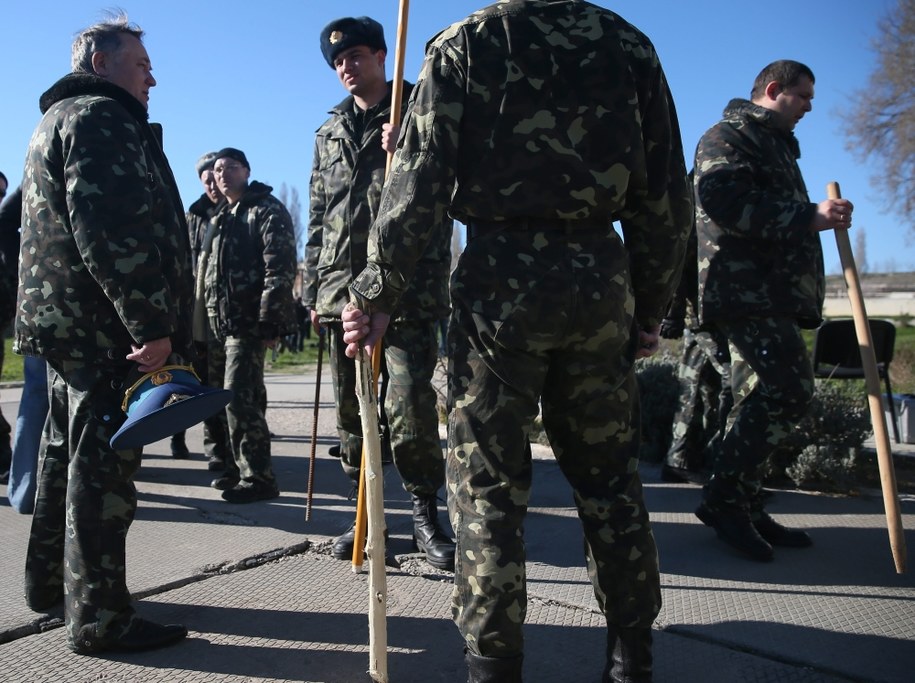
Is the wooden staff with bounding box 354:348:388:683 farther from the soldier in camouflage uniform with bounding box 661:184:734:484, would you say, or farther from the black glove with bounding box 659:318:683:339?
the black glove with bounding box 659:318:683:339

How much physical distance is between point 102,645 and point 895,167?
26.7 metres

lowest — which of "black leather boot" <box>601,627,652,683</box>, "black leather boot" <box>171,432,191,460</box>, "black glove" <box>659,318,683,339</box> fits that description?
"black leather boot" <box>601,627,652,683</box>

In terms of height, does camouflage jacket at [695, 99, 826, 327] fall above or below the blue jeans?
above

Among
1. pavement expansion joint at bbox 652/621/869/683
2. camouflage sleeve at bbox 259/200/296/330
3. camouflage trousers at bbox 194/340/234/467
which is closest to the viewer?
pavement expansion joint at bbox 652/621/869/683

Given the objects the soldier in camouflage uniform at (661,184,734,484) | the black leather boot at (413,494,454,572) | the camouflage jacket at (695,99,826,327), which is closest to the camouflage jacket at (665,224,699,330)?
the soldier in camouflage uniform at (661,184,734,484)

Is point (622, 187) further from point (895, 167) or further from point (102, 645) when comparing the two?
point (895, 167)

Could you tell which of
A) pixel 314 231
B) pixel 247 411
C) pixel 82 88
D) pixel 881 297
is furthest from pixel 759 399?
pixel 881 297

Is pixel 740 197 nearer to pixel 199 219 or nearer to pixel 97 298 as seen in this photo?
pixel 97 298

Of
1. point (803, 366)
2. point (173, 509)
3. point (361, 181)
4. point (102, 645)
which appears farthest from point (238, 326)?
point (803, 366)

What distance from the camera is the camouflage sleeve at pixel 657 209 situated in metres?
2.46

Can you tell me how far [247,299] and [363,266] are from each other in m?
1.72

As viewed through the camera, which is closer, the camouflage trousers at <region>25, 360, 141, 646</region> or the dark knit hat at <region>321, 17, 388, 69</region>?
the camouflage trousers at <region>25, 360, 141, 646</region>

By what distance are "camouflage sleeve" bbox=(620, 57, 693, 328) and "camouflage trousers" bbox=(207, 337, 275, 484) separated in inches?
123

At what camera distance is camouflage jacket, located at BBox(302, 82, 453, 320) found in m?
3.76
